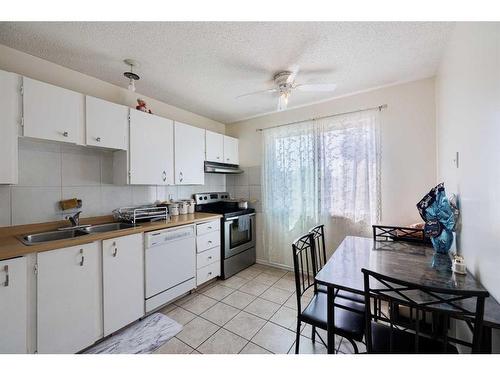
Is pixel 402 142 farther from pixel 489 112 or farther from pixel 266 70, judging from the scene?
pixel 266 70

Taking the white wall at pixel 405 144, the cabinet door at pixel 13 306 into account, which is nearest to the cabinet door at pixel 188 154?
the cabinet door at pixel 13 306

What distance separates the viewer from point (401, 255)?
1.50 metres

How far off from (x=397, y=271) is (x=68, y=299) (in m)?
2.21

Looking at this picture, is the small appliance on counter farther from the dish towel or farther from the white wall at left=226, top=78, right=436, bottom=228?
the white wall at left=226, top=78, right=436, bottom=228

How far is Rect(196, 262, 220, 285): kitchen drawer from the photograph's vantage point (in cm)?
246

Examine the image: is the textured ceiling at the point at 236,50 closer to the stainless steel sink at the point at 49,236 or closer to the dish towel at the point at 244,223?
the stainless steel sink at the point at 49,236

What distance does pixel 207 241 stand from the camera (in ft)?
8.43

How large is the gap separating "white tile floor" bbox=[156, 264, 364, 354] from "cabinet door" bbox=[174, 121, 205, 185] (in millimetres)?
1422

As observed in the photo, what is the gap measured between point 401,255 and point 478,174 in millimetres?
707

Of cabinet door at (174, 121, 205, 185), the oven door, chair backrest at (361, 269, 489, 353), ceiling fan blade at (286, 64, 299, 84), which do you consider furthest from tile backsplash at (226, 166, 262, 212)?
chair backrest at (361, 269, 489, 353)

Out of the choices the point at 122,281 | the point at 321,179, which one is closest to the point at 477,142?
the point at 321,179

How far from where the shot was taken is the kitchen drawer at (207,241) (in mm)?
2461

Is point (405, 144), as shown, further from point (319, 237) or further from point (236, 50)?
point (236, 50)
